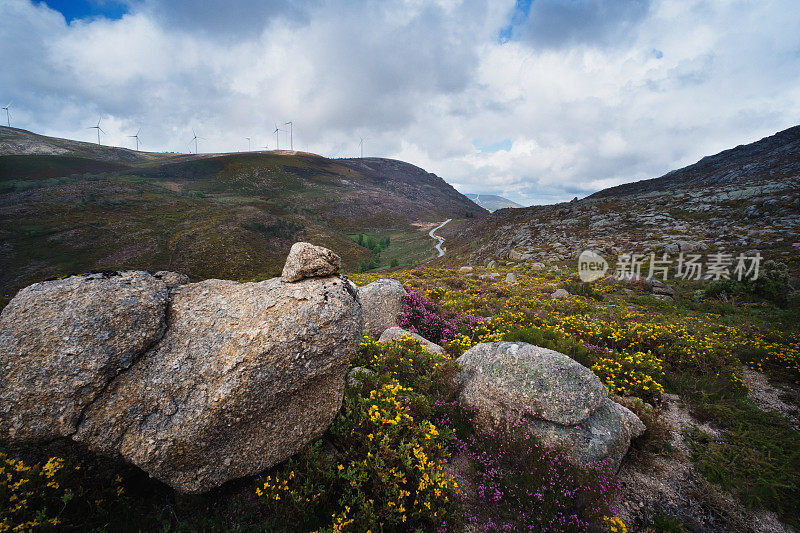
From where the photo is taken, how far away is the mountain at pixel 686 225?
2308 cm

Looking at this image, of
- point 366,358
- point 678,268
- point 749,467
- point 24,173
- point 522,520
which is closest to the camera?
point 522,520

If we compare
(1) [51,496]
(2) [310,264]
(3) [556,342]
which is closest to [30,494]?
(1) [51,496]

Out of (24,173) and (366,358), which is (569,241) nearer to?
(366,358)

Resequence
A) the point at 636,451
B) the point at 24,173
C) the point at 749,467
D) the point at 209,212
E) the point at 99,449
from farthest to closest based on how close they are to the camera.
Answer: the point at 24,173
the point at 209,212
the point at 636,451
the point at 749,467
the point at 99,449

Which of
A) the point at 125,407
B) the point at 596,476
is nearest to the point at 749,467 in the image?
the point at 596,476

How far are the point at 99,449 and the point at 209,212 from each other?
258 feet

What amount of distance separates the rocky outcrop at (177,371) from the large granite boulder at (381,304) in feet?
18.8

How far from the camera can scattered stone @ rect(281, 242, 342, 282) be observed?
19.7 feet

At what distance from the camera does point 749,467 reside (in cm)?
592

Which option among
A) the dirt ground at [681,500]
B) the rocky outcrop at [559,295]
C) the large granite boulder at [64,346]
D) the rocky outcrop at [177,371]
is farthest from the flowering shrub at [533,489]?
the rocky outcrop at [559,295]

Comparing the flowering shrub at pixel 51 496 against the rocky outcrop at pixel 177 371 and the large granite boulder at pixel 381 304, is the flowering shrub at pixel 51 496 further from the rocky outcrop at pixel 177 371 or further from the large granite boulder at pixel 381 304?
the large granite boulder at pixel 381 304

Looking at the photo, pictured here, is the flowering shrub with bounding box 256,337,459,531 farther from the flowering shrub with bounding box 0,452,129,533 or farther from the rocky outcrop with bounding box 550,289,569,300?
the rocky outcrop with bounding box 550,289,569,300

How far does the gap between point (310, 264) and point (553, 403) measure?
6.11 metres

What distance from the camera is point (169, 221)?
59781mm
